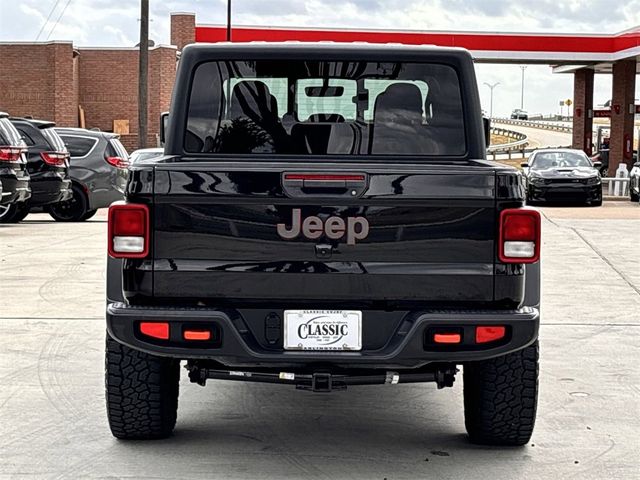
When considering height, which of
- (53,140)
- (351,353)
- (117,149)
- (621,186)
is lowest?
(621,186)

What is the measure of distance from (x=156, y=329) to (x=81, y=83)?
43.9 m

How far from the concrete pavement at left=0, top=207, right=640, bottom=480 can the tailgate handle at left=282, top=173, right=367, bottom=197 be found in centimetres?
132

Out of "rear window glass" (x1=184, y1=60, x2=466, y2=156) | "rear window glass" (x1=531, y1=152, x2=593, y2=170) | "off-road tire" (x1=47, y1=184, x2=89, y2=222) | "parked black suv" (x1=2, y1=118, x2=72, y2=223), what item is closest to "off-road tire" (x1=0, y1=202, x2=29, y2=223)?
"parked black suv" (x1=2, y1=118, x2=72, y2=223)

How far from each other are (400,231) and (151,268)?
111 cm

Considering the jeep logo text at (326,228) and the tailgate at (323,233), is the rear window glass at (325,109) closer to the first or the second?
the tailgate at (323,233)

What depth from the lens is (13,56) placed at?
157 feet

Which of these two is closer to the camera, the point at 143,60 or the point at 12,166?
the point at 12,166

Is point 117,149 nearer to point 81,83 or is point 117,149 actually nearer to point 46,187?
point 46,187

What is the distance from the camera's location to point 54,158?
20.6m

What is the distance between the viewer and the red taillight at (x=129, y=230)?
5.66 m

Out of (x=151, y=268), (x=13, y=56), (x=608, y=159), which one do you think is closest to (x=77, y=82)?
(x=13, y=56)

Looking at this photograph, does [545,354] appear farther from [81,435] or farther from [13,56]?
[13,56]

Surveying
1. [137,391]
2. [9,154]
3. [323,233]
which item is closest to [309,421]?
[137,391]

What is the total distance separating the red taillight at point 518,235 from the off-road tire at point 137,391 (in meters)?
1.77
